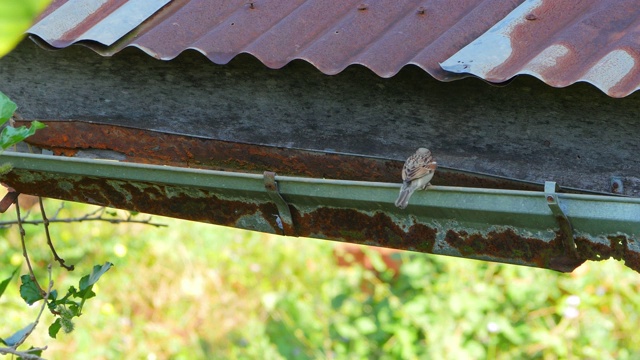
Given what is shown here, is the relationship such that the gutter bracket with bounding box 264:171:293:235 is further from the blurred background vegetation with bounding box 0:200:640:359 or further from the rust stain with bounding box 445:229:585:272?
the blurred background vegetation with bounding box 0:200:640:359

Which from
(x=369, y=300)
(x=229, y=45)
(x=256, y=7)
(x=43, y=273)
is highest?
(x=43, y=273)

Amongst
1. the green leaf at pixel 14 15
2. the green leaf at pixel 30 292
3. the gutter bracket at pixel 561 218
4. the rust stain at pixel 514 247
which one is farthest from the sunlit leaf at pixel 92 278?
the green leaf at pixel 14 15

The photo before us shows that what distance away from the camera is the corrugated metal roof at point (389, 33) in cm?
223

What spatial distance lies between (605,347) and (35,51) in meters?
5.04

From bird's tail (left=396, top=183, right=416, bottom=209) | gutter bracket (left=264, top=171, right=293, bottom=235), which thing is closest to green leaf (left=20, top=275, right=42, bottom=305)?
gutter bracket (left=264, top=171, right=293, bottom=235)

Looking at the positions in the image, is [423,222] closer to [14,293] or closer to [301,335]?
[301,335]

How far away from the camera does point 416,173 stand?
96.9 inches

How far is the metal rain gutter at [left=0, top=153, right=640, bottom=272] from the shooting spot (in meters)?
2.03

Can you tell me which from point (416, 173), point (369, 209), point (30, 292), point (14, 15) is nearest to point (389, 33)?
point (416, 173)

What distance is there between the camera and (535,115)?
→ 2.49 metres

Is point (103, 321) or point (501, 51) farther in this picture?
point (103, 321)

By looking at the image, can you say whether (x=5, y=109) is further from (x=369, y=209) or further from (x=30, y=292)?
(x=369, y=209)

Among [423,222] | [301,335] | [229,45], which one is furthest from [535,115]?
[301,335]

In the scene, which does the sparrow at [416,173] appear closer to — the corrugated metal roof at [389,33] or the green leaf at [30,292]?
the corrugated metal roof at [389,33]
